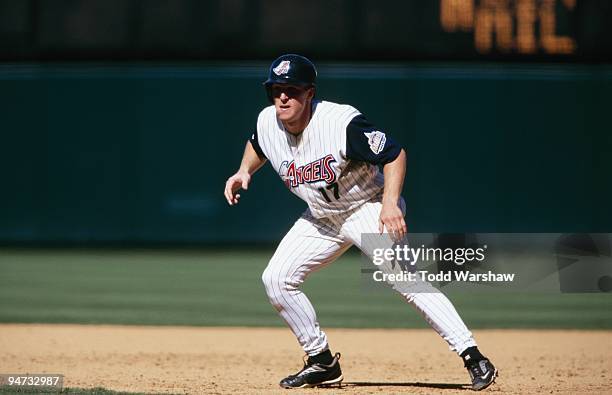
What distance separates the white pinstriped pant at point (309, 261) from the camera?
13.1 ft

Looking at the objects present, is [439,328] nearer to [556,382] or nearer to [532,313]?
[556,382]

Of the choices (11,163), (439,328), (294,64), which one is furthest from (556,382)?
(11,163)

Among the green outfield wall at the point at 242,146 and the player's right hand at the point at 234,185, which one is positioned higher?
the player's right hand at the point at 234,185

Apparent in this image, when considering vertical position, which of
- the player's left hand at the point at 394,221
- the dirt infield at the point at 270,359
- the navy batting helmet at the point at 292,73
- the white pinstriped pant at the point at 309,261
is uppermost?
the navy batting helmet at the point at 292,73

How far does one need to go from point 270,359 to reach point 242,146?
477cm

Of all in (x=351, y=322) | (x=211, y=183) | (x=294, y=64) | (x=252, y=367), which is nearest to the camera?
(x=294, y=64)

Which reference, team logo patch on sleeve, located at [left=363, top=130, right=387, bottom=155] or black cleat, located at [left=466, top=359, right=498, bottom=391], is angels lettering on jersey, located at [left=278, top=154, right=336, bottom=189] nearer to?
team logo patch on sleeve, located at [left=363, top=130, right=387, bottom=155]

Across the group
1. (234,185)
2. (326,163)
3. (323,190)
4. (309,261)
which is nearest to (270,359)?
(309,261)

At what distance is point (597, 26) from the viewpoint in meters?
8.69

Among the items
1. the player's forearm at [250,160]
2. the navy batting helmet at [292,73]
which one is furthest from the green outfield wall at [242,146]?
the navy batting helmet at [292,73]

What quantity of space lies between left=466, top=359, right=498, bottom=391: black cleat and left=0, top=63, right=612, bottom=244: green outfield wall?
5.27 metres

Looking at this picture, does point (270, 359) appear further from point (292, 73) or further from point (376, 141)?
point (292, 73)

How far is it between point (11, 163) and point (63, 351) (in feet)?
15.8

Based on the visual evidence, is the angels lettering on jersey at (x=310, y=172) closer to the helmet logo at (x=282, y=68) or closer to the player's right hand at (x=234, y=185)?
the player's right hand at (x=234, y=185)
